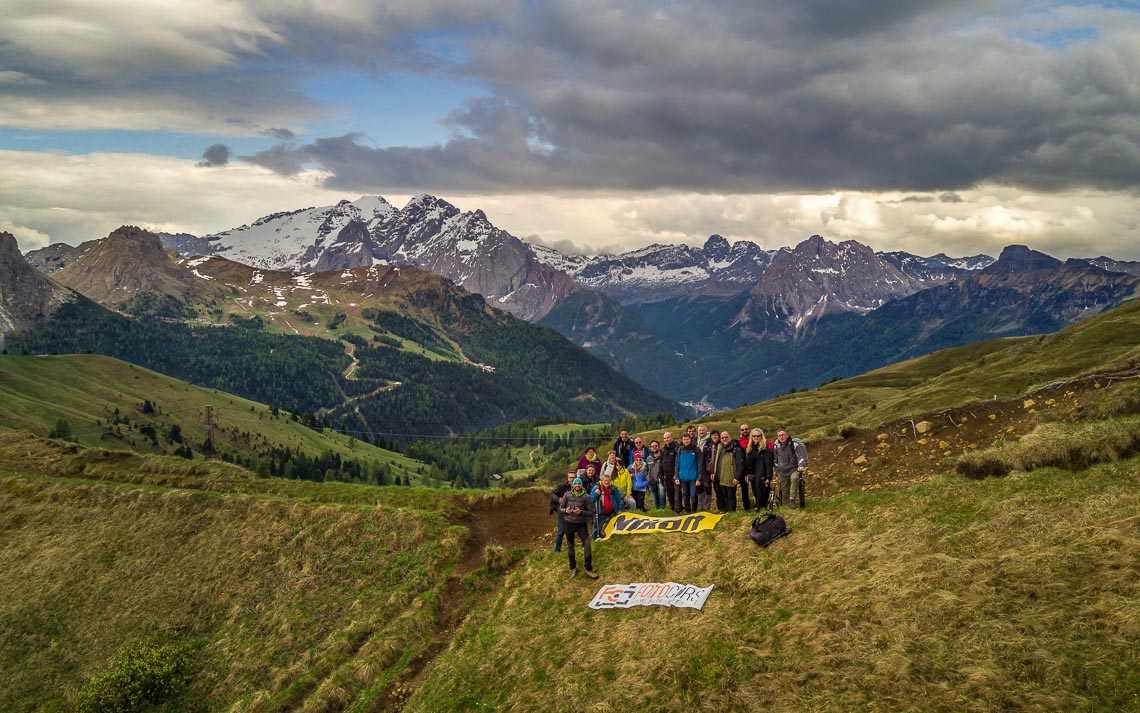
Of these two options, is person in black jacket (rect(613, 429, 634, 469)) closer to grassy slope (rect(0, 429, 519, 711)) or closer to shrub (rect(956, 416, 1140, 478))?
grassy slope (rect(0, 429, 519, 711))

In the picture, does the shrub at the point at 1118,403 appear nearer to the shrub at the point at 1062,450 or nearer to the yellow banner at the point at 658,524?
the shrub at the point at 1062,450

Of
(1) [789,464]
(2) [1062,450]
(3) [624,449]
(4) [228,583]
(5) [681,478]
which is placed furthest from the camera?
(4) [228,583]

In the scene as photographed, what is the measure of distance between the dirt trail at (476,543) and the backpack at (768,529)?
12.9 meters

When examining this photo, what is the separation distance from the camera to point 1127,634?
40.9 ft

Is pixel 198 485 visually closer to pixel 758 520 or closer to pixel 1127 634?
pixel 758 520

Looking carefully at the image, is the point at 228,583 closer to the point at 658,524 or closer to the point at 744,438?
the point at 658,524

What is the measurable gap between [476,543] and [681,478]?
12520mm

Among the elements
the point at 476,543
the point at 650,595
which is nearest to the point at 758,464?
the point at 650,595

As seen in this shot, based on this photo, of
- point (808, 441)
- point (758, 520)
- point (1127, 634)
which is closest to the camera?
point (1127, 634)

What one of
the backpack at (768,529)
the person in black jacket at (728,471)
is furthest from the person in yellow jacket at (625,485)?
the backpack at (768,529)

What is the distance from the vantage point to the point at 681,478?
91.6ft

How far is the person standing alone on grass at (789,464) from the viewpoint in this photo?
973 inches

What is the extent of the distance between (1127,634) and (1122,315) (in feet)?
332

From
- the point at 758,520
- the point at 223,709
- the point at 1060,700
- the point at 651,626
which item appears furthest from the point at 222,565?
the point at 1060,700
